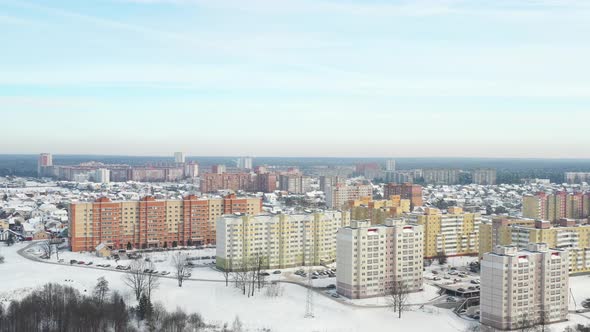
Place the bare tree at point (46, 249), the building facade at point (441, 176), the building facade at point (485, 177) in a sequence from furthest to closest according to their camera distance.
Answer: the building facade at point (441, 176) < the building facade at point (485, 177) < the bare tree at point (46, 249)

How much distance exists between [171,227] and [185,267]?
208 inches

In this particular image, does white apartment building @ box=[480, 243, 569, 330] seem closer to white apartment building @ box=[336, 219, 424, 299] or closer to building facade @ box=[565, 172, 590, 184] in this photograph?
white apartment building @ box=[336, 219, 424, 299]

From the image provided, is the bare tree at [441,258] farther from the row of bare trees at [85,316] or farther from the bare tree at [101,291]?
the bare tree at [101,291]

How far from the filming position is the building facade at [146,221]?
22.7m

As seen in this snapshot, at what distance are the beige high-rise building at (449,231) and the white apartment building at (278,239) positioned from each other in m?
3.07

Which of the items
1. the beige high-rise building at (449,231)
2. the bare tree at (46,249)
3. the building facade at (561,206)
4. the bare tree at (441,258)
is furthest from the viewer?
the building facade at (561,206)

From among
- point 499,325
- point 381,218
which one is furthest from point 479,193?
point 499,325

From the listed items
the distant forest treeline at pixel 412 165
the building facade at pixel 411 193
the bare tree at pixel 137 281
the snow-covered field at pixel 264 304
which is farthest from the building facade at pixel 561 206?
the distant forest treeline at pixel 412 165

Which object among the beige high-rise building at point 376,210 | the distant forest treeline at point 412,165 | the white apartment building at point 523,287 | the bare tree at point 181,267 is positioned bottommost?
the bare tree at point 181,267

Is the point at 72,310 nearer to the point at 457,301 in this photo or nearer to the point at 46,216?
the point at 457,301

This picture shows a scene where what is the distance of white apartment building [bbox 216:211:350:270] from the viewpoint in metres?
19.2

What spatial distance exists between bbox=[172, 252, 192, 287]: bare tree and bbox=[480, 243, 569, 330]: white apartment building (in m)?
7.79

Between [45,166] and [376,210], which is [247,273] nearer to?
[376,210]

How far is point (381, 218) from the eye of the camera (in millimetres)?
22938
